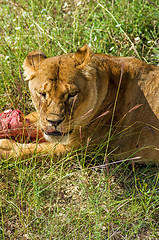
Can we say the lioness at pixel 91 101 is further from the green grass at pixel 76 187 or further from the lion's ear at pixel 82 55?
the green grass at pixel 76 187

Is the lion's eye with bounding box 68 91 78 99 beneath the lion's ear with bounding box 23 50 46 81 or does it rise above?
beneath

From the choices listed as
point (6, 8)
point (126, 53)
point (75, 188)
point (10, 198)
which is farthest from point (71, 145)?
point (6, 8)

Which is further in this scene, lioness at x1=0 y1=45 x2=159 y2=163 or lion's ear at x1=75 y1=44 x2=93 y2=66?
lion's ear at x1=75 y1=44 x2=93 y2=66

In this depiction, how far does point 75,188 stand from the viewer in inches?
113

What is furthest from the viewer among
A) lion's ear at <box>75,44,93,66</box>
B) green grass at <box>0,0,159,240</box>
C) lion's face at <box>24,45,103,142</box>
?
lion's ear at <box>75,44,93,66</box>

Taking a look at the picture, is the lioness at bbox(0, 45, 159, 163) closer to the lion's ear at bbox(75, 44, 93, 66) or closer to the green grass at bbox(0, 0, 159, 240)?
the lion's ear at bbox(75, 44, 93, 66)

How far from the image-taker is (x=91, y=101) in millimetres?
2697

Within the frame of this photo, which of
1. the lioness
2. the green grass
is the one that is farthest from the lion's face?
the green grass

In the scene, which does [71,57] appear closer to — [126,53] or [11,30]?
[126,53]

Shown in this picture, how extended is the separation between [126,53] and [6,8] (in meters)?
1.74

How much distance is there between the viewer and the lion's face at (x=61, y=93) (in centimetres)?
248

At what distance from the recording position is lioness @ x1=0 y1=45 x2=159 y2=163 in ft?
8.25

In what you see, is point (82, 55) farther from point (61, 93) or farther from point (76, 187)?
point (76, 187)

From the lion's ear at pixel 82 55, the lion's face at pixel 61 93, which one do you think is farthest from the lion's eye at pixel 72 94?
the lion's ear at pixel 82 55
